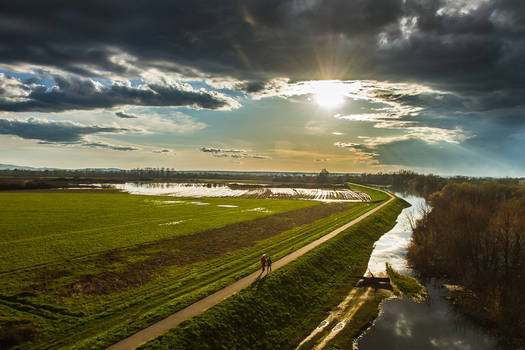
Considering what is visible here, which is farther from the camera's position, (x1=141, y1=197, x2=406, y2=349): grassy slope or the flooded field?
the flooded field

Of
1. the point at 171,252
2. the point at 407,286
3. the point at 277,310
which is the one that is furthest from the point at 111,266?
the point at 407,286

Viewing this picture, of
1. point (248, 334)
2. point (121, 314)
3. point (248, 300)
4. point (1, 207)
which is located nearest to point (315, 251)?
point (248, 300)

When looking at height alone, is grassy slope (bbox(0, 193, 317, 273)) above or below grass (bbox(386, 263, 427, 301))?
above

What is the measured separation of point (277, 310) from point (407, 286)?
47.0 feet

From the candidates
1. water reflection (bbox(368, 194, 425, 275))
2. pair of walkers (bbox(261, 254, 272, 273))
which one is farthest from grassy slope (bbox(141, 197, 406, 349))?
water reflection (bbox(368, 194, 425, 275))

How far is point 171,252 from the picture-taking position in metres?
36.2

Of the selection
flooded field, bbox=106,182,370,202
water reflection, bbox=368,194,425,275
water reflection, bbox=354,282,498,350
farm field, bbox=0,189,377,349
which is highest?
flooded field, bbox=106,182,370,202

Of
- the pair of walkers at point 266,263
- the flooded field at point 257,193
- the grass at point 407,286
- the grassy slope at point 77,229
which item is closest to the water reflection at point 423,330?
the grass at point 407,286

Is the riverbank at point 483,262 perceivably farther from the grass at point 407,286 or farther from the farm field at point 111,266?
the farm field at point 111,266

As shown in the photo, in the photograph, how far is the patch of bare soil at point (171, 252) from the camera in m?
25.7

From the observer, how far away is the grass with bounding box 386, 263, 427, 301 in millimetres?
27234

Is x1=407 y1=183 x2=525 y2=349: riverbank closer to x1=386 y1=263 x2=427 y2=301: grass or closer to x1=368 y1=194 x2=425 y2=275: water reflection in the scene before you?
x1=368 y1=194 x2=425 y2=275: water reflection

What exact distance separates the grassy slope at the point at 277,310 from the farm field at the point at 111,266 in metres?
2.70

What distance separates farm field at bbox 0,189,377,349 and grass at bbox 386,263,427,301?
12.3 metres
